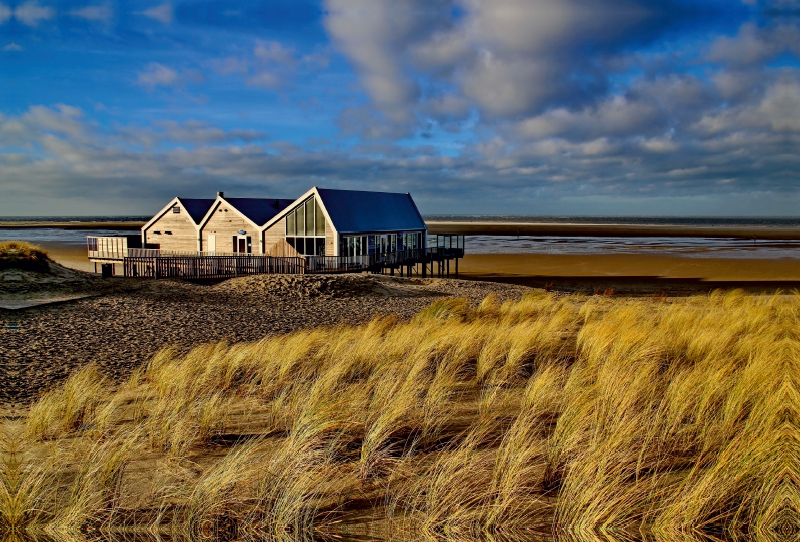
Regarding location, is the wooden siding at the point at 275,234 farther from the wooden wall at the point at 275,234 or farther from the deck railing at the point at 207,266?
the deck railing at the point at 207,266

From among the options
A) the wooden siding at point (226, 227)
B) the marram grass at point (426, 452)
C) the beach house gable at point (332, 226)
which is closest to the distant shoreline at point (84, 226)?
the wooden siding at point (226, 227)

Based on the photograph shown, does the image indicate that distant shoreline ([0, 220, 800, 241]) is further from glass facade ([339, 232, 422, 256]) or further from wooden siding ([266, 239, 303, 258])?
wooden siding ([266, 239, 303, 258])

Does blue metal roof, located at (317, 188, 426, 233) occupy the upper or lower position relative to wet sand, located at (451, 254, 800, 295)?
upper

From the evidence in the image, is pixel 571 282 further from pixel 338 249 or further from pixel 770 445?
pixel 770 445

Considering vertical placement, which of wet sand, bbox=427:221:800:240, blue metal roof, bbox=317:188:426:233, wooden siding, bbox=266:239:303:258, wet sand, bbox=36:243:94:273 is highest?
blue metal roof, bbox=317:188:426:233

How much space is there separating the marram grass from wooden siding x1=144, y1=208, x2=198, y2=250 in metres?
30.0

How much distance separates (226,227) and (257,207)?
277 centimetres

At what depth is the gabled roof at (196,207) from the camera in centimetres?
3676

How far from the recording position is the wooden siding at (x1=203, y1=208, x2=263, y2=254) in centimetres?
3391

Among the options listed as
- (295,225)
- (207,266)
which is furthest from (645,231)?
(207,266)

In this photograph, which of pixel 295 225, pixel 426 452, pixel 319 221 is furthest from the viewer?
pixel 295 225

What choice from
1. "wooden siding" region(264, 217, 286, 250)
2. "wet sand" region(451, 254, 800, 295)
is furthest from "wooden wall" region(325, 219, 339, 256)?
"wet sand" region(451, 254, 800, 295)

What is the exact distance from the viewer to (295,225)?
31984 millimetres

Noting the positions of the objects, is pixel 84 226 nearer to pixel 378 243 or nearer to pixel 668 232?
pixel 378 243
